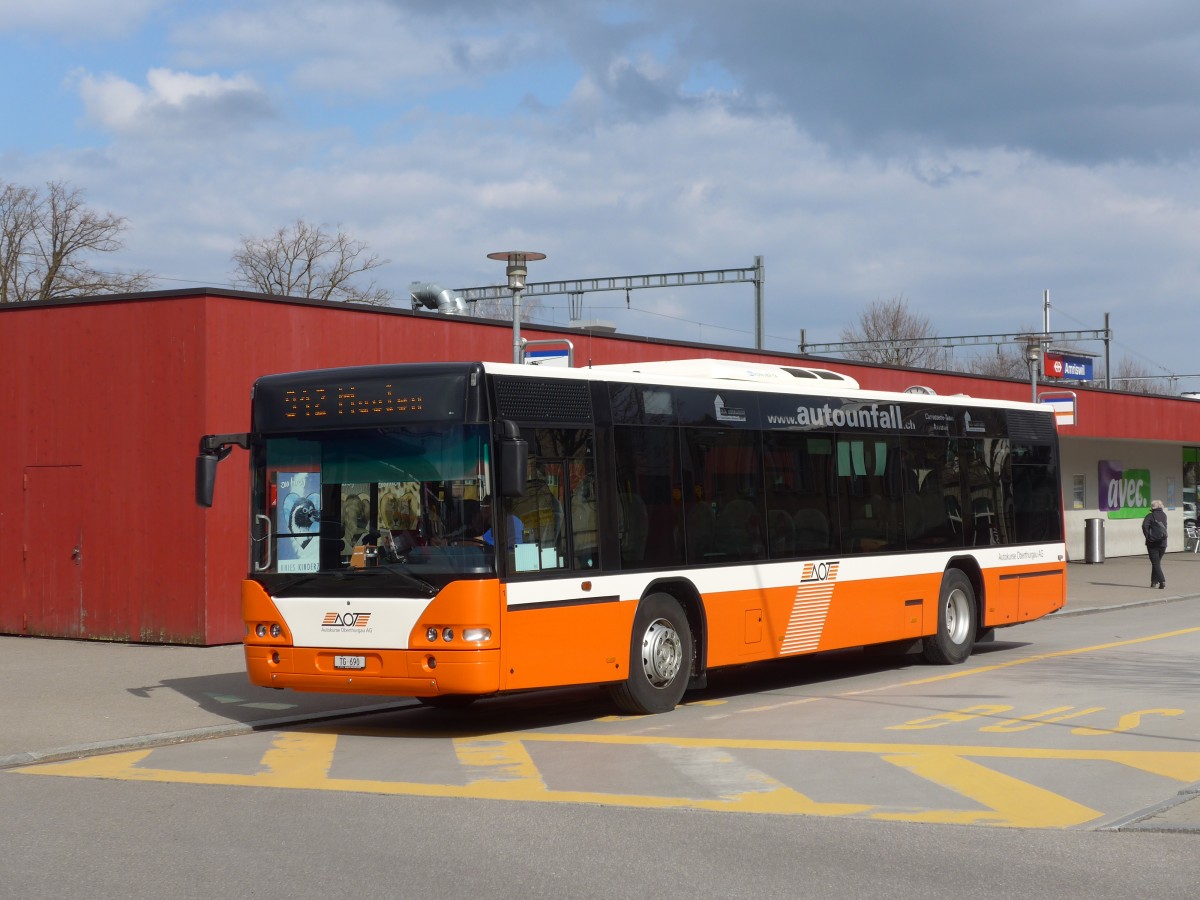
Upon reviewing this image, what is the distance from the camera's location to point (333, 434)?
11.8 meters

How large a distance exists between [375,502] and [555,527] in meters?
1.38

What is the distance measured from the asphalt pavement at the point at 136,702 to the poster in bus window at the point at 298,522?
157cm

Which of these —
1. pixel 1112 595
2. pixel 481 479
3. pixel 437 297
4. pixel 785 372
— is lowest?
pixel 1112 595

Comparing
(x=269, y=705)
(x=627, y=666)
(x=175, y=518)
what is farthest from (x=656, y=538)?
(x=175, y=518)

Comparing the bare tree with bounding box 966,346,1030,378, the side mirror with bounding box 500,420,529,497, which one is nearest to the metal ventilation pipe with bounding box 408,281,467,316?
the side mirror with bounding box 500,420,529,497

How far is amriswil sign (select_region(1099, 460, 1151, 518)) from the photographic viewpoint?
43.5 meters

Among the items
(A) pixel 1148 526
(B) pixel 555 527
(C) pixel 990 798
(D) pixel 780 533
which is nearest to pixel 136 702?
(B) pixel 555 527

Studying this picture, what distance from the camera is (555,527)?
1184cm

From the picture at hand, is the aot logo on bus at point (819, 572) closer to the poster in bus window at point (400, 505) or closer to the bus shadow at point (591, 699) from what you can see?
the bus shadow at point (591, 699)

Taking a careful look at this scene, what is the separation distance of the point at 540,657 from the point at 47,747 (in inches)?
144

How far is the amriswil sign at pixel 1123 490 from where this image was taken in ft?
143

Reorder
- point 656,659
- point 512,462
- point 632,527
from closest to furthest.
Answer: point 512,462
point 632,527
point 656,659

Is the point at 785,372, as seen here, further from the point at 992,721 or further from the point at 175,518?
the point at 175,518

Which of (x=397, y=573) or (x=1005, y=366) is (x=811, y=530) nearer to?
(x=397, y=573)
